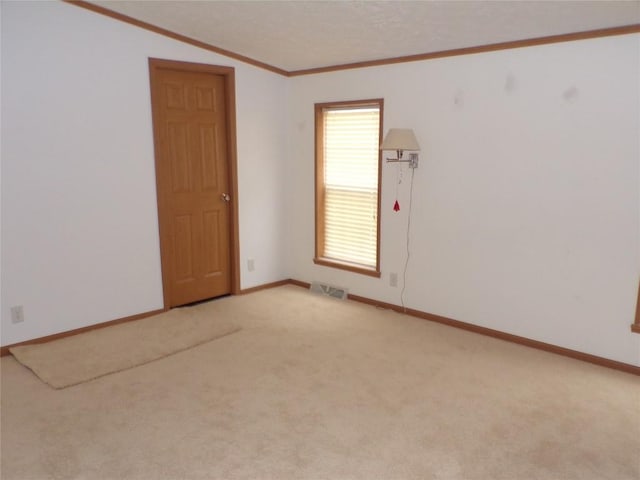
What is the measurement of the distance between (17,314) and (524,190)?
3867 millimetres

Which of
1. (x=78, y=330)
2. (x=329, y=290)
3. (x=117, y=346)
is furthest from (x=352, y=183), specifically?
Result: (x=78, y=330)

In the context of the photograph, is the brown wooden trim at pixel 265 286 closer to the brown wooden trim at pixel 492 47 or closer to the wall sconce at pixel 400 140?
the wall sconce at pixel 400 140

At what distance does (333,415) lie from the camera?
289 cm

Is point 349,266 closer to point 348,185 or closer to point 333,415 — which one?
point 348,185

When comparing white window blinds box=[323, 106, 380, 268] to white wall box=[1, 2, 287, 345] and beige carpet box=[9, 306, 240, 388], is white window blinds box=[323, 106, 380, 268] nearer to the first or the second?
white wall box=[1, 2, 287, 345]

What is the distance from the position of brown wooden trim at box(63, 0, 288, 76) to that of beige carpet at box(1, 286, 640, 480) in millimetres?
2582

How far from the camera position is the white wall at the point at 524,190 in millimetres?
3330

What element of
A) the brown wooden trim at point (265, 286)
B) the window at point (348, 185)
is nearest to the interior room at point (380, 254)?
the window at point (348, 185)

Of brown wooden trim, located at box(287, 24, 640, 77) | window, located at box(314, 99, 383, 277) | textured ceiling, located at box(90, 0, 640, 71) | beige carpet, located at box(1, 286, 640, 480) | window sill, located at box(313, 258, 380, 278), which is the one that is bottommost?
beige carpet, located at box(1, 286, 640, 480)

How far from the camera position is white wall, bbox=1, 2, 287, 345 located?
357cm

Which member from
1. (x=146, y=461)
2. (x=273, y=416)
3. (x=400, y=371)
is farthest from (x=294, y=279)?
(x=146, y=461)

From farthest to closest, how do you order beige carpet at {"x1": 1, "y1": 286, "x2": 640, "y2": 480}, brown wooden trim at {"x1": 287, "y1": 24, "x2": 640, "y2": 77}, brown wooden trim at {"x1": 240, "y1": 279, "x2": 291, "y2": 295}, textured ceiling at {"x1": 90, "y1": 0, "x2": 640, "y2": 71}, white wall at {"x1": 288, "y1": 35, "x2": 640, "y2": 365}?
1. brown wooden trim at {"x1": 240, "y1": 279, "x2": 291, "y2": 295}
2. white wall at {"x1": 288, "y1": 35, "x2": 640, "y2": 365}
3. brown wooden trim at {"x1": 287, "y1": 24, "x2": 640, "y2": 77}
4. textured ceiling at {"x1": 90, "y1": 0, "x2": 640, "y2": 71}
5. beige carpet at {"x1": 1, "y1": 286, "x2": 640, "y2": 480}

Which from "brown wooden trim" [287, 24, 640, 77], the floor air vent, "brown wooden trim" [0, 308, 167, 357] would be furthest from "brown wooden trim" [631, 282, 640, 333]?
"brown wooden trim" [0, 308, 167, 357]

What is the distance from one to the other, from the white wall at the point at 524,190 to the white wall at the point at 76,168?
1.94 meters
